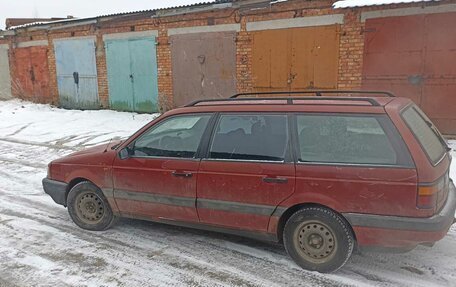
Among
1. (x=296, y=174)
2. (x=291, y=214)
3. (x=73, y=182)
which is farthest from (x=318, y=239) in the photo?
(x=73, y=182)

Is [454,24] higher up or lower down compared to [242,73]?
higher up

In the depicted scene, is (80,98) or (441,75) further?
(80,98)

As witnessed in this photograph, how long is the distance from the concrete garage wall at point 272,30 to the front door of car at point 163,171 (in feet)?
19.0

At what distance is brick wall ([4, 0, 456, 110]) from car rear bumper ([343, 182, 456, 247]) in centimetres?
585

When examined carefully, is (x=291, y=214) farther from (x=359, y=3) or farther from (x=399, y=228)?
(x=359, y=3)

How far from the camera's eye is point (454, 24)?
7.14 metres

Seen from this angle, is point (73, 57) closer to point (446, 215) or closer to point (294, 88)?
point (294, 88)

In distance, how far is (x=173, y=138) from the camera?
3803 millimetres

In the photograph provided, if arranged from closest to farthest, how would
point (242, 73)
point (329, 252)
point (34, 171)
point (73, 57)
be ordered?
1. point (329, 252)
2. point (34, 171)
3. point (242, 73)
4. point (73, 57)

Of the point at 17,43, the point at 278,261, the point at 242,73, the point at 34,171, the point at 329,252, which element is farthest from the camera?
the point at 17,43

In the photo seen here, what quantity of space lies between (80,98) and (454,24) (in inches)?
468

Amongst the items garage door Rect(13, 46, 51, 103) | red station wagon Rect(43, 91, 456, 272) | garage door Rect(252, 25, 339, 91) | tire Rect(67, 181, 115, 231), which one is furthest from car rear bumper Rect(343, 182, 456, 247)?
garage door Rect(13, 46, 51, 103)

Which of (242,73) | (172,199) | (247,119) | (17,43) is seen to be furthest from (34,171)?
(17,43)

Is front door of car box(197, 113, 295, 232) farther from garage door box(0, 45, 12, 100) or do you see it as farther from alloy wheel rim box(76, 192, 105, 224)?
garage door box(0, 45, 12, 100)
